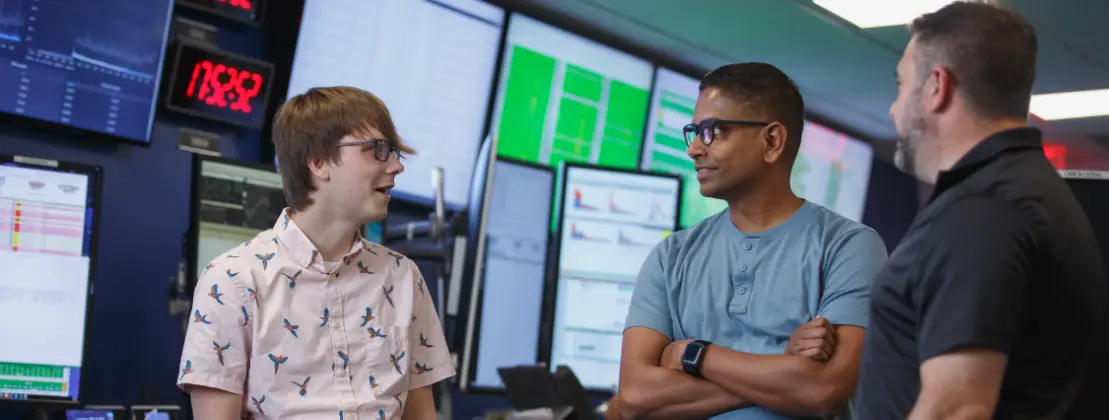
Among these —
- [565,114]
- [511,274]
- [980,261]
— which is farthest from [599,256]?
[980,261]

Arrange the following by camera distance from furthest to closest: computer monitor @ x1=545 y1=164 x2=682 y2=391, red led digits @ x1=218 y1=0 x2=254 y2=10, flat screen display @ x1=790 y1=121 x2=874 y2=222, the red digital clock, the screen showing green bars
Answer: flat screen display @ x1=790 y1=121 x2=874 y2=222, the screen showing green bars, computer monitor @ x1=545 y1=164 x2=682 y2=391, red led digits @ x1=218 y1=0 x2=254 y2=10, the red digital clock

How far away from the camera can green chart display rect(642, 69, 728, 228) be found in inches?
221

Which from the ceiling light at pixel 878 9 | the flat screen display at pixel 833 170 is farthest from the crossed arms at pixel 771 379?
the flat screen display at pixel 833 170

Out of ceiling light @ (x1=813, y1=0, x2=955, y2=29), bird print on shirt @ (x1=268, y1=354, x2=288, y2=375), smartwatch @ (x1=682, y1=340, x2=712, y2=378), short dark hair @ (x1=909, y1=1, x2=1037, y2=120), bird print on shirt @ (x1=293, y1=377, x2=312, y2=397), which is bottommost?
bird print on shirt @ (x1=293, y1=377, x2=312, y2=397)

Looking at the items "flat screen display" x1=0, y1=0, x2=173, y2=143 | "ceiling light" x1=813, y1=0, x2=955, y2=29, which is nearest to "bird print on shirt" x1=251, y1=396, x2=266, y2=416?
"flat screen display" x1=0, y1=0, x2=173, y2=143

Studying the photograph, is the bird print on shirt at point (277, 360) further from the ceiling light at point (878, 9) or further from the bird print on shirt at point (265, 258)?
the ceiling light at point (878, 9)

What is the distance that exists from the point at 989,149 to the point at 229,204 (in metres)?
2.48

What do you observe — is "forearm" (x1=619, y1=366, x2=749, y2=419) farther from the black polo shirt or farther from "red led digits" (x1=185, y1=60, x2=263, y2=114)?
"red led digits" (x1=185, y1=60, x2=263, y2=114)

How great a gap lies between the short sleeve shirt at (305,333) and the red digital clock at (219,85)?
1998mm

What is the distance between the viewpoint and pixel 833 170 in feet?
22.9

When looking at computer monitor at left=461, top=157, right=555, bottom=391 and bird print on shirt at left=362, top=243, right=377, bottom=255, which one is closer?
bird print on shirt at left=362, top=243, right=377, bottom=255

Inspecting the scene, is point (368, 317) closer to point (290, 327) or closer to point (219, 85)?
point (290, 327)

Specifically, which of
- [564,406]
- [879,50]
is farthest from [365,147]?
[879,50]

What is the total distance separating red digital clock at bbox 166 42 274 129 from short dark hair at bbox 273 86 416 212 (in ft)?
6.43
